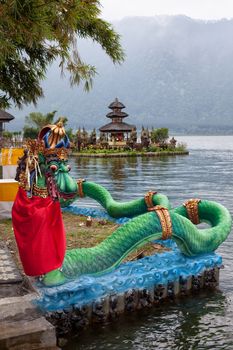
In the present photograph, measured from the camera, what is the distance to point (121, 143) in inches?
2076

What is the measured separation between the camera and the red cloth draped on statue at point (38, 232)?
6285 millimetres

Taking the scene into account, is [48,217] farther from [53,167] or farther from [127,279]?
[127,279]

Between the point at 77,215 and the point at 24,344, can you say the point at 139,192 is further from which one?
the point at 24,344

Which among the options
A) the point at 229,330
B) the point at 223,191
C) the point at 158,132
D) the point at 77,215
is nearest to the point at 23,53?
the point at 77,215

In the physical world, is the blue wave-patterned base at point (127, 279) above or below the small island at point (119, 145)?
below

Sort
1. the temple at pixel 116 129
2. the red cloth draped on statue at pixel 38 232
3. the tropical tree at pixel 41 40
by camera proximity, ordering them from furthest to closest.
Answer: the temple at pixel 116 129, the tropical tree at pixel 41 40, the red cloth draped on statue at pixel 38 232

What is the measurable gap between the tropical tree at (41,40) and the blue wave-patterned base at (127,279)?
5.50 metres

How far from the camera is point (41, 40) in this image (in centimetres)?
1160

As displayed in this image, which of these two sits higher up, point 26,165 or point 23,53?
point 23,53

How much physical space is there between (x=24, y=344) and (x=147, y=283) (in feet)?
8.32

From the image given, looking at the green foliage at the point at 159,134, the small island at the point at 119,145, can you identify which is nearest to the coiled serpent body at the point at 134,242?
Answer: the small island at the point at 119,145

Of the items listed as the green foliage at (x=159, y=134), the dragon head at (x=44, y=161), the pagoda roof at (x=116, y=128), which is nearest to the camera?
the dragon head at (x=44, y=161)

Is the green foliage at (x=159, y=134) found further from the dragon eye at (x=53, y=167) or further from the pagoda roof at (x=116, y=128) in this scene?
the dragon eye at (x=53, y=167)

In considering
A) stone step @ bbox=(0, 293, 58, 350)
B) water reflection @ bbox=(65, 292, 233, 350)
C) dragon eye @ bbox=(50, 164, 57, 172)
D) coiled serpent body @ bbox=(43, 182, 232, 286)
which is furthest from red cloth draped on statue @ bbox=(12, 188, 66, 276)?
water reflection @ bbox=(65, 292, 233, 350)
